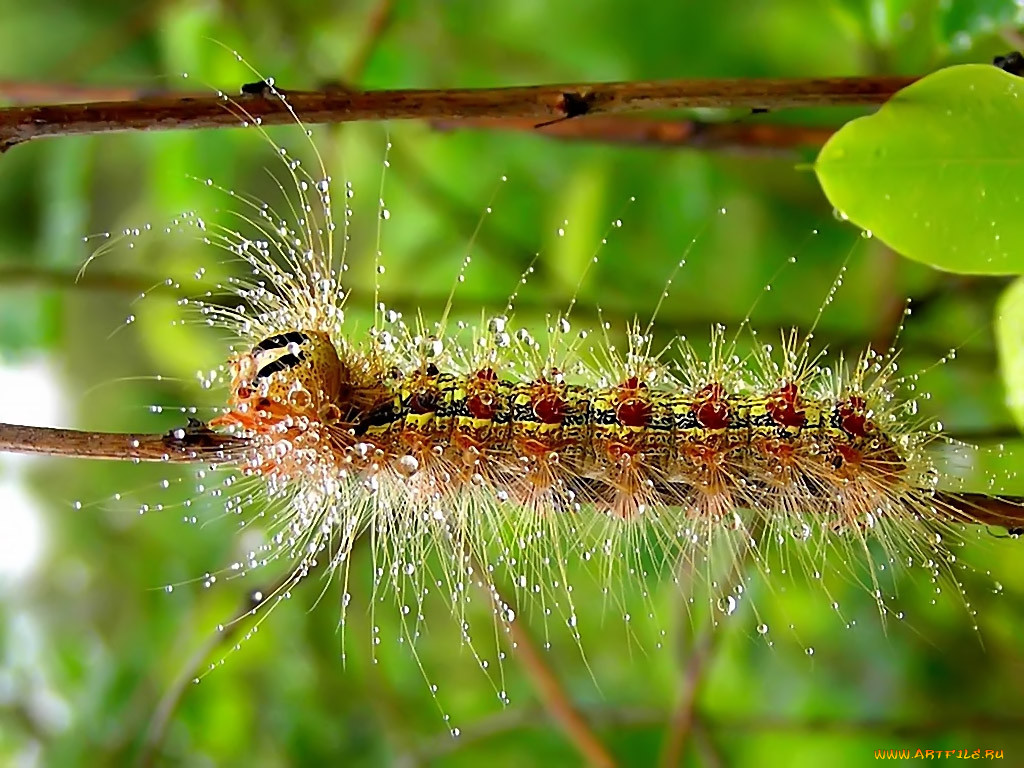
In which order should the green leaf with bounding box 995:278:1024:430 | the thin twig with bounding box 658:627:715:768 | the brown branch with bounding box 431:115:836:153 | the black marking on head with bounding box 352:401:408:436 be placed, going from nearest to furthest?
the green leaf with bounding box 995:278:1024:430 < the black marking on head with bounding box 352:401:408:436 < the brown branch with bounding box 431:115:836:153 < the thin twig with bounding box 658:627:715:768

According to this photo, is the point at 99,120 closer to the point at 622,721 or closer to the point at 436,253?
the point at 436,253

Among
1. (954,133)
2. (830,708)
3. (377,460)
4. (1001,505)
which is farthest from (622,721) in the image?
(954,133)

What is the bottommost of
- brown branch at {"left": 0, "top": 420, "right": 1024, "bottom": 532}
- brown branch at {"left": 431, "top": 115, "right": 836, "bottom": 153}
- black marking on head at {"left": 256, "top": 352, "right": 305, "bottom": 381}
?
brown branch at {"left": 0, "top": 420, "right": 1024, "bottom": 532}

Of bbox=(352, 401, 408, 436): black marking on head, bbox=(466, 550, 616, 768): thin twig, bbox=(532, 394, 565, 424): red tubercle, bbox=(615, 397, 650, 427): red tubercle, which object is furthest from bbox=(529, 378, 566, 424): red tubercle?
bbox=(466, 550, 616, 768): thin twig

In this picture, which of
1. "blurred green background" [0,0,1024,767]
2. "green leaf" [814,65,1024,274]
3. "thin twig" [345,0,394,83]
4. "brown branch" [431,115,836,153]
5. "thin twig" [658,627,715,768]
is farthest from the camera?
"blurred green background" [0,0,1024,767]

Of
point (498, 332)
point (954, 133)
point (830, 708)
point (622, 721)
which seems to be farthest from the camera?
point (830, 708)

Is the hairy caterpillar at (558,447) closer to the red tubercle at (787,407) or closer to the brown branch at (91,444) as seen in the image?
the red tubercle at (787,407)

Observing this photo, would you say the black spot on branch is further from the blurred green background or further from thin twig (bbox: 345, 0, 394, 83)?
thin twig (bbox: 345, 0, 394, 83)

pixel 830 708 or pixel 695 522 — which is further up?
pixel 695 522
